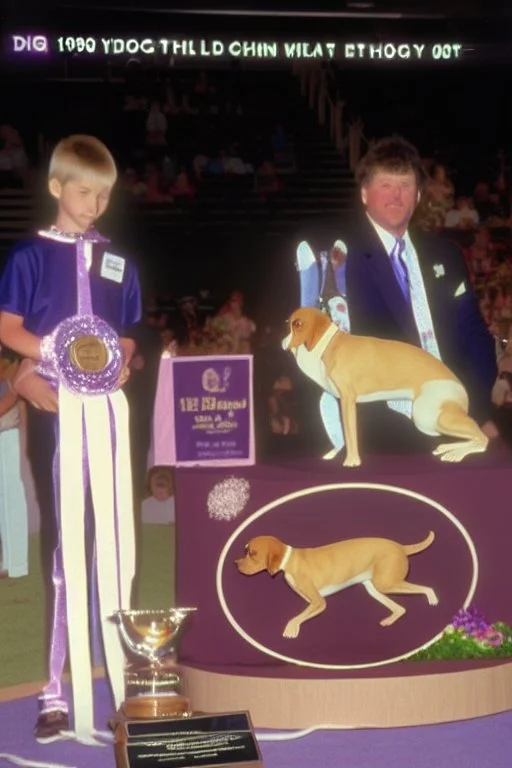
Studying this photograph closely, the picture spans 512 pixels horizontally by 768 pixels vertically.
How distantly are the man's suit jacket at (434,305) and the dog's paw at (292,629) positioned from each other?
78cm

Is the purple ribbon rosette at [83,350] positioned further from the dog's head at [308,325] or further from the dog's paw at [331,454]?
the dog's paw at [331,454]

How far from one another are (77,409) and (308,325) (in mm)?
637

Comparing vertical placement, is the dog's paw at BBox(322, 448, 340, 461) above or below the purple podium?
above

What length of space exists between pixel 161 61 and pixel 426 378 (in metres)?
12.2

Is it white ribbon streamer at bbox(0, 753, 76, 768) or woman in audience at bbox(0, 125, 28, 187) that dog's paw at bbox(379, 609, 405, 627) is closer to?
white ribbon streamer at bbox(0, 753, 76, 768)

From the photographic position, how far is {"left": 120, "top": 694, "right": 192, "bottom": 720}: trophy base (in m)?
3.37

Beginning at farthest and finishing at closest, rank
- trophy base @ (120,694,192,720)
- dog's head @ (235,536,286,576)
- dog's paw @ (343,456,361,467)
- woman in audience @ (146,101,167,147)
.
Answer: woman in audience @ (146,101,167,147) < dog's paw @ (343,456,361,467) < dog's head @ (235,536,286,576) < trophy base @ (120,694,192,720)

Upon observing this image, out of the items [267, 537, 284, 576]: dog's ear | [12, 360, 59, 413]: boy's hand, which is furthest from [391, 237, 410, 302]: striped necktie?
[12, 360, 59, 413]: boy's hand

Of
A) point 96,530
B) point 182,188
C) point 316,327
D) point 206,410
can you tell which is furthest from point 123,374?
point 182,188

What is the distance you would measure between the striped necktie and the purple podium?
0.48 metres

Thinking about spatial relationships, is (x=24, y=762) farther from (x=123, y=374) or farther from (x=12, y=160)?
(x=12, y=160)

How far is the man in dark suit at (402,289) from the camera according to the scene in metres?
3.74

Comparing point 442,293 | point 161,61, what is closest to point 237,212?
point 161,61

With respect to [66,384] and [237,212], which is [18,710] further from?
[237,212]
